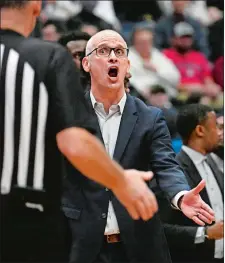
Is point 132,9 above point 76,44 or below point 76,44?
above

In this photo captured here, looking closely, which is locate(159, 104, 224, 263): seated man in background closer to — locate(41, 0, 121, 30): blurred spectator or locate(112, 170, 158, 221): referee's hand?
locate(112, 170, 158, 221): referee's hand

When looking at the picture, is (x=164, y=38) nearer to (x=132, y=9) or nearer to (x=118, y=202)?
(x=132, y=9)

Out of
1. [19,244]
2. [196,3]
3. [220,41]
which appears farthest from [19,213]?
[196,3]

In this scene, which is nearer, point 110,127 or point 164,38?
point 110,127

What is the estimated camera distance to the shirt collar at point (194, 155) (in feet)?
17.3

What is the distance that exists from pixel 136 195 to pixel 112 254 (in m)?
1.22

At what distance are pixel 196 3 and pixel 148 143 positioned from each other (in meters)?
7.82

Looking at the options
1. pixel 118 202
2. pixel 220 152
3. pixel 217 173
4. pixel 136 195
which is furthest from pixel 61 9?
pixel 136 195

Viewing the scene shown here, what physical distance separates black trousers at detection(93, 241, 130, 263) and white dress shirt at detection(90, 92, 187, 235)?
73mm

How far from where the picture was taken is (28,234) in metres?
3.05

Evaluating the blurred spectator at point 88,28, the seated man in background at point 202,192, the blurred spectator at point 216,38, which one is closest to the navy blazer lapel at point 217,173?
the seated man in background at point 202,192

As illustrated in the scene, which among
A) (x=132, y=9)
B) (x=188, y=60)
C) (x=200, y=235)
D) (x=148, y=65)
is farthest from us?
(x=132, y=9)

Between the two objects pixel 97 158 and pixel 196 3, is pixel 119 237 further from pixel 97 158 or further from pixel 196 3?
pixel 196 3

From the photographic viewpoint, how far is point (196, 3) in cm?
1145
